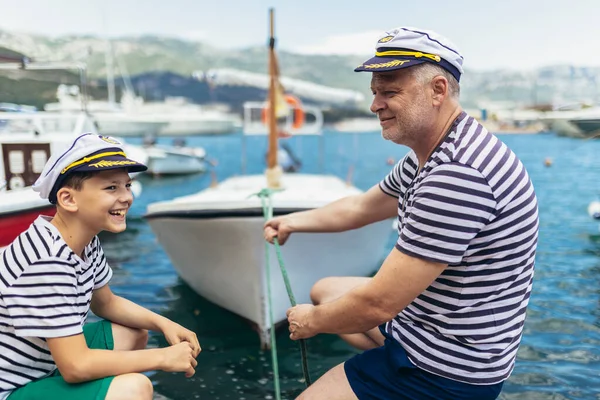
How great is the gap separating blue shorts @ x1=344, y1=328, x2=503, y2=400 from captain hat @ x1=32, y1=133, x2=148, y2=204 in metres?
1.21

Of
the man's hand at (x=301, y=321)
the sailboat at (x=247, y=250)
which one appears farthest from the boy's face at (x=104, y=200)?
the sailboat at (x=247, y=250)

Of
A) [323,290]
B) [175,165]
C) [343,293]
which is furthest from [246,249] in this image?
[175,165]

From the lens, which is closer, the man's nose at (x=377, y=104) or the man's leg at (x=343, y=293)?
the man's nose at (x=377, y=104)

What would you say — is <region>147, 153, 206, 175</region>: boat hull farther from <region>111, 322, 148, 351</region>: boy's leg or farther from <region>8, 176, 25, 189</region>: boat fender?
<region>111, 322, 148, 351</region>: boy's leg

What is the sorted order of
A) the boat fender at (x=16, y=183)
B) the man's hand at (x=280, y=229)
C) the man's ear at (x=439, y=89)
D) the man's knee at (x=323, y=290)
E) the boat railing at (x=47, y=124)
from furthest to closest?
the boat railing at (x=47, y=124), the boat fender at (x=16, y=183), the man's hand at (x=280, y=229), the man's knee at (x=323, y=290), the man's ear at (x=439, y=89)

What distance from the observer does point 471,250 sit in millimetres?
1959

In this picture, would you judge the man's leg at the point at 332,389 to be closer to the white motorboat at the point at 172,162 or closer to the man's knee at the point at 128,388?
the man's knee at the point at 128,388

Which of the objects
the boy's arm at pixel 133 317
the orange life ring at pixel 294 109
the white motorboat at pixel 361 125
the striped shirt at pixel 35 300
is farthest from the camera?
the white motorboat at pixel 361 125

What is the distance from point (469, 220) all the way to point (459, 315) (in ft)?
1.23

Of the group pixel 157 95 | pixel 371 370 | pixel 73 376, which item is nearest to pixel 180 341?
pixel 73 376

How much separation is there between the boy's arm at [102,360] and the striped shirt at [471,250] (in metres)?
0.87

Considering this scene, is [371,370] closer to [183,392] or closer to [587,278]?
[183,392]

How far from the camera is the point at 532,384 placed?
470cm

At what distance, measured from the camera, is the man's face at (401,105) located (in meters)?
2.03
